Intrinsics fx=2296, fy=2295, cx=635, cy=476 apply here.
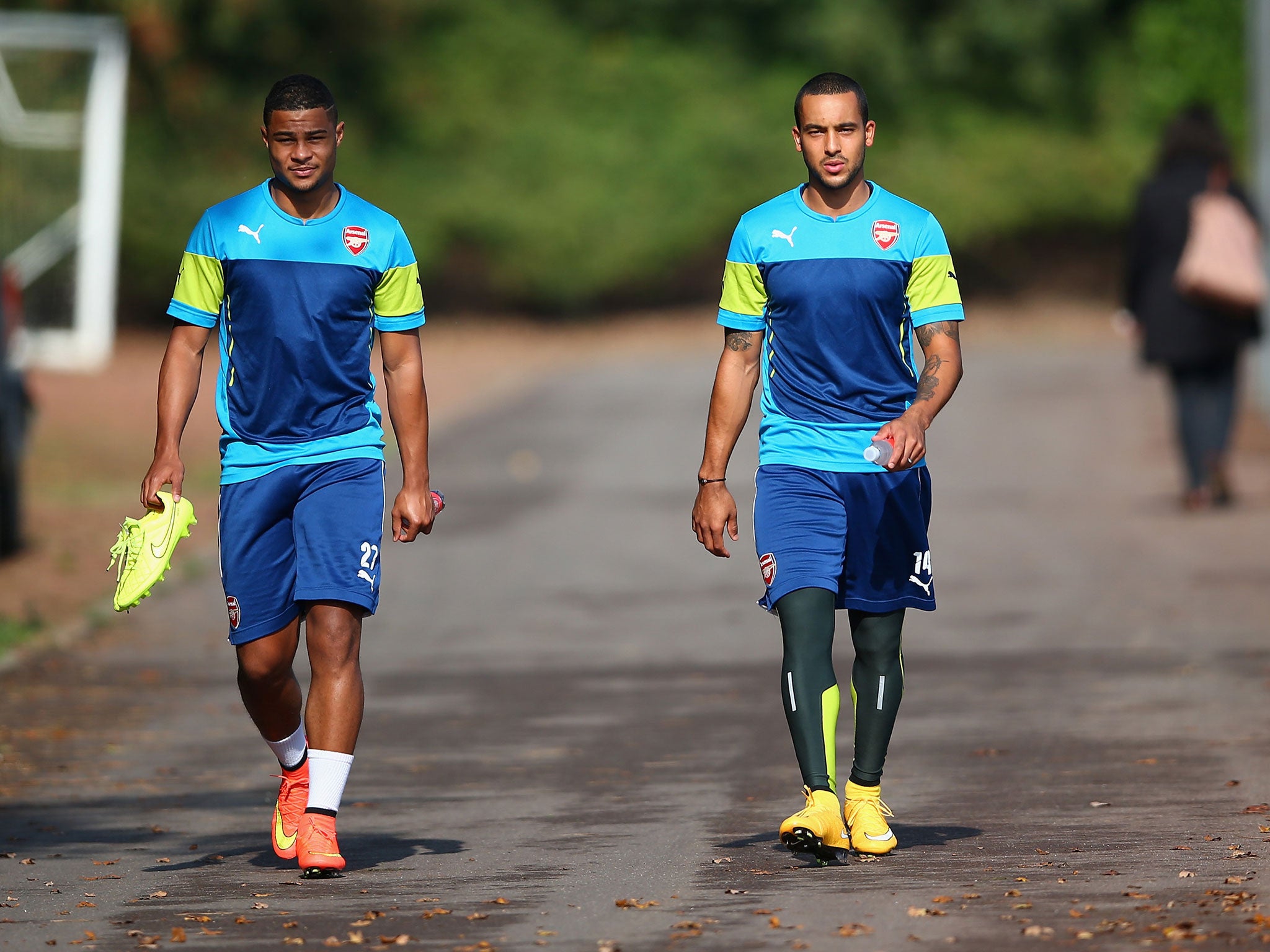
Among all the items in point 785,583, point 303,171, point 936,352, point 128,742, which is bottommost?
point 128,742

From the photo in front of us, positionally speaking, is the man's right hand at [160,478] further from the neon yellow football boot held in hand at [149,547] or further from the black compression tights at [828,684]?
the black compression tights at [828,684]

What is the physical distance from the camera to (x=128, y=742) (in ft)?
28.9

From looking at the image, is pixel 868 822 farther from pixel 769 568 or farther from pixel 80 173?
pixel 80 173

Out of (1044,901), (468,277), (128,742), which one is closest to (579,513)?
(128,742)

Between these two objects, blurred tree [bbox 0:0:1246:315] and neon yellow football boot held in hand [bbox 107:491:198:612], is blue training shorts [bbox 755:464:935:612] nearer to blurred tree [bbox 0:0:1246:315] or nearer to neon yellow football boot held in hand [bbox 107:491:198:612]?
neon yellow football boot held in hand [bbox 107:491:198:612]

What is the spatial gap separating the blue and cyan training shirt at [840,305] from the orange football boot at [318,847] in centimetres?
157

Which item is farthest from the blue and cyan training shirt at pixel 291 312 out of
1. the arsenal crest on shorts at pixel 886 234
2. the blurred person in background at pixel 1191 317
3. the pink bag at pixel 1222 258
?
the blurred person in background at pixel 1191 317

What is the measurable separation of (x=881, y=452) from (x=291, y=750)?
6.15 ft

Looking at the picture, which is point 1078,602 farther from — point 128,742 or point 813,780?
point 813,780

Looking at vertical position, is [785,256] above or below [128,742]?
above

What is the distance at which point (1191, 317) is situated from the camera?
15430 mm

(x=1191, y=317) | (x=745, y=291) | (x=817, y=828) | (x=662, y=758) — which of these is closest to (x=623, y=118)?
(x=1191, y=317)

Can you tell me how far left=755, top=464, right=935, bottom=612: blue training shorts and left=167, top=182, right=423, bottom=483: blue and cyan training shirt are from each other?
1.12 metres

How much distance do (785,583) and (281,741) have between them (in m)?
1.50
